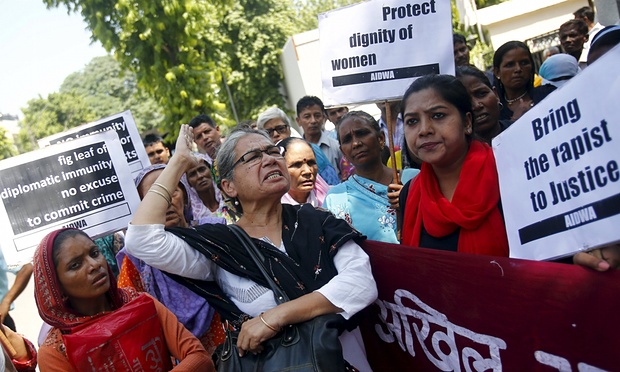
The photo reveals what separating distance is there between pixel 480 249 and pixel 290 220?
0.82m

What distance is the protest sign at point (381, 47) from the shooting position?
330 cm

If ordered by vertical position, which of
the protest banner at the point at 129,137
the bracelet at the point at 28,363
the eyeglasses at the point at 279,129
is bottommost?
the bracelet at the point at 28,363

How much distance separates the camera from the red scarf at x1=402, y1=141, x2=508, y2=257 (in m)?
2.20

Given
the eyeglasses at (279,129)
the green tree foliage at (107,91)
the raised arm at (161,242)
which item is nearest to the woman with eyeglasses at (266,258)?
the raised arm at (161,242)

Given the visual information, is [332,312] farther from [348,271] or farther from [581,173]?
[581,173]

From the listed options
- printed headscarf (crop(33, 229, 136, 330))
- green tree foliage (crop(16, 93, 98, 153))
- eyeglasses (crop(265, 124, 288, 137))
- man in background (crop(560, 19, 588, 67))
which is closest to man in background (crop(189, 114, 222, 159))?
eyeglasses (crop(265, 124, 288, 137))

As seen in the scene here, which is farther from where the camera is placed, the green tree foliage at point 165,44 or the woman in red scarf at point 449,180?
the green tree foliage at point 165,44

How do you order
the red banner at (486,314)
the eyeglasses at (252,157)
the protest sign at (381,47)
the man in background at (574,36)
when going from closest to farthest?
1. the red banner at (486,314)
2. the eyeglasses at (252,157)
3. the protest sign at (381,47)
4. the man in background at (574,36)

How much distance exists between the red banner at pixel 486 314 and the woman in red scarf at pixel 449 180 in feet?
0.41

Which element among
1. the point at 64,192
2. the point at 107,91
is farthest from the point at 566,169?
the point at 107,91

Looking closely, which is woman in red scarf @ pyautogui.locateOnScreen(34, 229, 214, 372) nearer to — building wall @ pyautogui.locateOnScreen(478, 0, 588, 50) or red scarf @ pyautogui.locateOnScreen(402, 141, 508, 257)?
red scarf @ pyautogui.locateOnScreen(402, 141, 508, 257)

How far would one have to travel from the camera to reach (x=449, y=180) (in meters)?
2.53

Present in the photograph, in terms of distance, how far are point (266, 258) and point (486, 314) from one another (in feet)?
2.93

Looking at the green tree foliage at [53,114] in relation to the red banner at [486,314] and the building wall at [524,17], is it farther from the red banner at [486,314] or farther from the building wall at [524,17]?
the red banner at [486,314]
